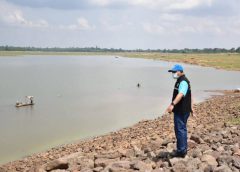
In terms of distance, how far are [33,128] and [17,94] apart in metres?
19.3

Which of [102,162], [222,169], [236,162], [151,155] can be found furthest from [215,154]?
[102,162]

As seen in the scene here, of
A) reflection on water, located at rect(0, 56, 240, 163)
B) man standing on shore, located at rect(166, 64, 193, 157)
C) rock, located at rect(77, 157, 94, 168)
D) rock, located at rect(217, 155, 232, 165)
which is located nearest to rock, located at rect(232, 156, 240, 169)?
rock, located at rect(217, 155, 232, 165)

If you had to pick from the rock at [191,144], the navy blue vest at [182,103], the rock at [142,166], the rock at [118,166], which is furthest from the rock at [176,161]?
the rock at [191,144]

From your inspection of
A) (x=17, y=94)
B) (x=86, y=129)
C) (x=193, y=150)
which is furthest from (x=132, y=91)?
(x=193, y=150)

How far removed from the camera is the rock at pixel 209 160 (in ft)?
29.7

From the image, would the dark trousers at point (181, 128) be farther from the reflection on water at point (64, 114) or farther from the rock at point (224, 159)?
the reflection on water at point (64, 114)

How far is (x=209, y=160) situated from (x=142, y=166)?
157 centimetres

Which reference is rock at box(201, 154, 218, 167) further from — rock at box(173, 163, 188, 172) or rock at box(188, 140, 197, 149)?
rock at box(188, 140, 197, 149)

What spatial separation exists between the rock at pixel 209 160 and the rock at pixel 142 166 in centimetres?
128

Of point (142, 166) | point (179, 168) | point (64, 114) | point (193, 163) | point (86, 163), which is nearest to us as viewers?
point (179, 168)

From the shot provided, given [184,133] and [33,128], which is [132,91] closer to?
[33,128]

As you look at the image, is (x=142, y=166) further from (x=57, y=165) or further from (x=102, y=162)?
(x=57, y=165)

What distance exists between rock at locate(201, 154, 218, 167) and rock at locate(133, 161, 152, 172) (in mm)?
1277

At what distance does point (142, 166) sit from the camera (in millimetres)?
9211
